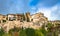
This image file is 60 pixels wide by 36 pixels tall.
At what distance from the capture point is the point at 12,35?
3259cm

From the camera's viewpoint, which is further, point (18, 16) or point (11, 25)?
point (18, 16)

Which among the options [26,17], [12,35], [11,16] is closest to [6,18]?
[11,16]

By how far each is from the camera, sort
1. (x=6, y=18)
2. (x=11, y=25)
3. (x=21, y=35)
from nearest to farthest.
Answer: (x=21, y=35), (x=11, y=25), (x=6, y=18)

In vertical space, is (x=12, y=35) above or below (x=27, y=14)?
below

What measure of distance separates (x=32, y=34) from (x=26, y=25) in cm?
1209

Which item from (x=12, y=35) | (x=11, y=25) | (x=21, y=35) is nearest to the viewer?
(x=21, y=35)

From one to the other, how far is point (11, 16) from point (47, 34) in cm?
1796

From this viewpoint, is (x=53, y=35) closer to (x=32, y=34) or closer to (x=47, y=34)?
(x=47, y=34)

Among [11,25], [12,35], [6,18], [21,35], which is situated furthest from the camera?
[6,18]

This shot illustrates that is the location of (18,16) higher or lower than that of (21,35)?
higher

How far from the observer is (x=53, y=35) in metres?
32.7

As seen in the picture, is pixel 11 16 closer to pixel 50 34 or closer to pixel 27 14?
pixel 27 14

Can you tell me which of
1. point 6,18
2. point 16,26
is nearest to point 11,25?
point 16,26

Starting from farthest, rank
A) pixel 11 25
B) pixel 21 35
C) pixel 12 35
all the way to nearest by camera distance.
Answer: pixel 11 25 → pixel 12 35 → pixel 21 35
